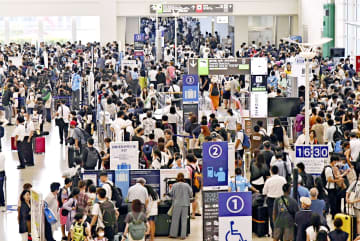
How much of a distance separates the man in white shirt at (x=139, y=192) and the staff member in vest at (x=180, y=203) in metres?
0.59

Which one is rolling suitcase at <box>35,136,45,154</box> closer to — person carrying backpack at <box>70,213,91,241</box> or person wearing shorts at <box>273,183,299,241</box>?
person carrying backpack at <box>70,213,91,241</box>

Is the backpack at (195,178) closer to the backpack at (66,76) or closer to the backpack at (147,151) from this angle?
the backpack at (147,151)

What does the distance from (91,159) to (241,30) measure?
29213 mm

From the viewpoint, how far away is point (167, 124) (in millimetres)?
20156

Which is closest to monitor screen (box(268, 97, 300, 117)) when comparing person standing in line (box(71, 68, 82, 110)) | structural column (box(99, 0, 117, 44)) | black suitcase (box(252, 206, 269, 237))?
black suitcase (box(252, 206, 269, 237))

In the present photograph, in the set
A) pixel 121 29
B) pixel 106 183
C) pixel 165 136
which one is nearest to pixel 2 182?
pixel 165 136

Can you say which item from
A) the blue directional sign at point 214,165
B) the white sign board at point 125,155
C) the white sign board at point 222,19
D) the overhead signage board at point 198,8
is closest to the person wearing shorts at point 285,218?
the blue directional sign at point 214,165

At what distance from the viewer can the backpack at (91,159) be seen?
17297 millimetres

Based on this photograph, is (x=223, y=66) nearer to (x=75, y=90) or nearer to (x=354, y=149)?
(x=75, y=90)

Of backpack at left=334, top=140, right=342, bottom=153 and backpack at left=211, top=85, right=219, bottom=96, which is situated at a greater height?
backpack at left=211, top=85, right=219, bottom=96

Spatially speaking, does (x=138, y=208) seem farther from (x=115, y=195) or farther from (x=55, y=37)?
(x=55, y=37)

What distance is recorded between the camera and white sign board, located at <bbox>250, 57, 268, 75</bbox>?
935 inches

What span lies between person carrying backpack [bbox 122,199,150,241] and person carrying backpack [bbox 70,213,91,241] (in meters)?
0.61

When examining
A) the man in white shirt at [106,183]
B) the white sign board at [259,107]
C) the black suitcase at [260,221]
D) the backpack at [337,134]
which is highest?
the white sign board at [259,107]
